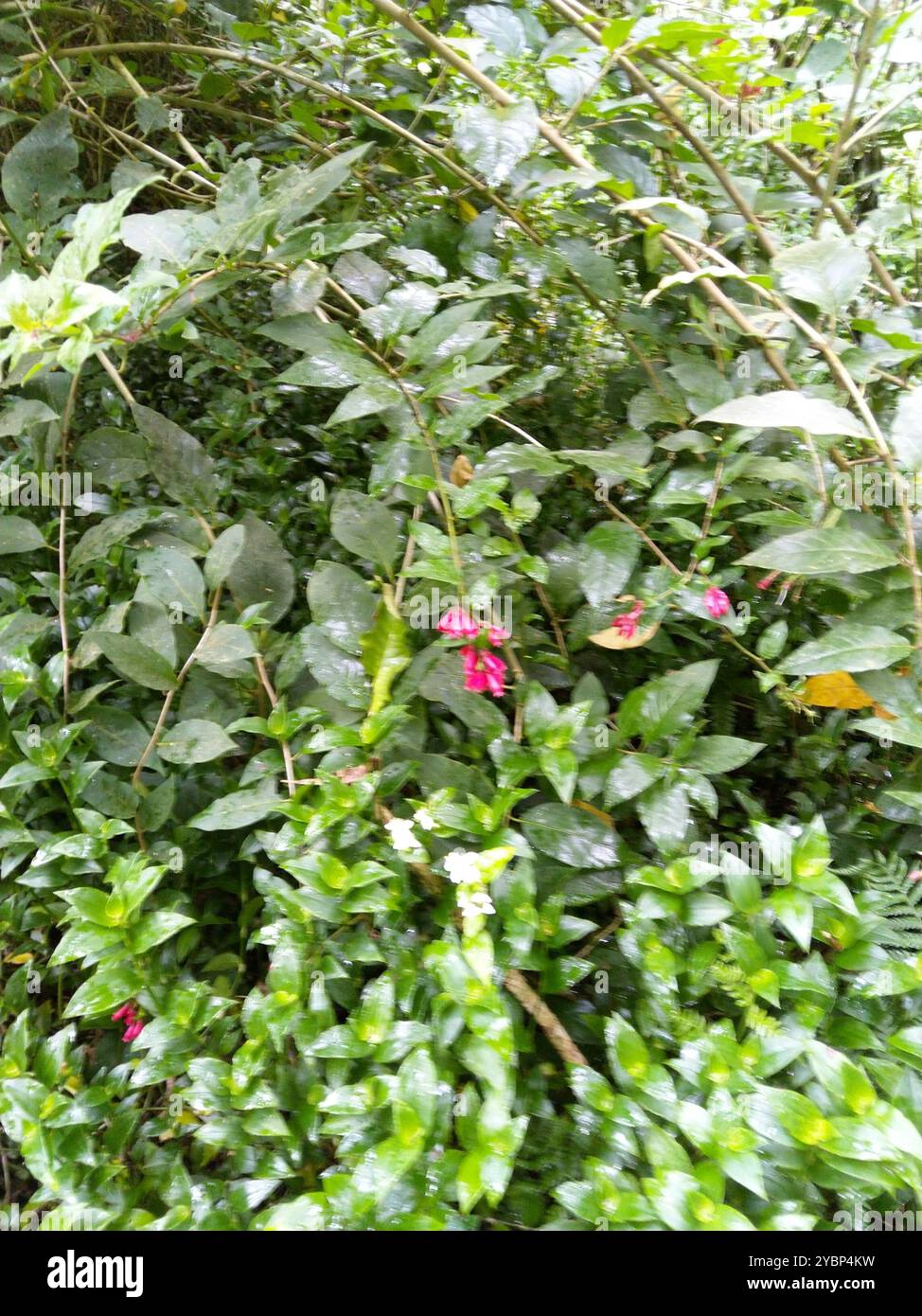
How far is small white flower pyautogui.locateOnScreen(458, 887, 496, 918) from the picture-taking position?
644mm

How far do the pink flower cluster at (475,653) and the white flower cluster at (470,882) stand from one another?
0.18 metres

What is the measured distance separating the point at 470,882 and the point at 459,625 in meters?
0.24

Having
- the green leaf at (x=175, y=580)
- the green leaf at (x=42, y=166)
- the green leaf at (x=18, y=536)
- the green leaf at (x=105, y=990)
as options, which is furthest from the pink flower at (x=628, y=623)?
the green leaf at (x=42, y=166)

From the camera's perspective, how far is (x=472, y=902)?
651 mm

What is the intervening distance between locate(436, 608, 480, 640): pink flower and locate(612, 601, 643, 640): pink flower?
0.64 ft

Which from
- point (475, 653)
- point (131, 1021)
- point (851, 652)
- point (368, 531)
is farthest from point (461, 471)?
point (131, 1021)

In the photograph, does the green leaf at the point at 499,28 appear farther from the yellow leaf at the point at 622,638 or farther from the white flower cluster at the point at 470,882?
the white flower cluster at the point at 470,882

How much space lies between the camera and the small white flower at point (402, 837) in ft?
2.23

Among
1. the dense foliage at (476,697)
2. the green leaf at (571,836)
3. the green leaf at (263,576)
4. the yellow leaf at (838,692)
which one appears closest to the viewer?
the dense foliage at (476,697)

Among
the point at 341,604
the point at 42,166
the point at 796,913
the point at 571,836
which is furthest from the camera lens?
the point at 42,166

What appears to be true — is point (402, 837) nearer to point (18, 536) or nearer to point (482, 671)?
point (482, 671)

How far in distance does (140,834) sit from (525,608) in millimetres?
510

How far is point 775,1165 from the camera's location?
582 millimetres
